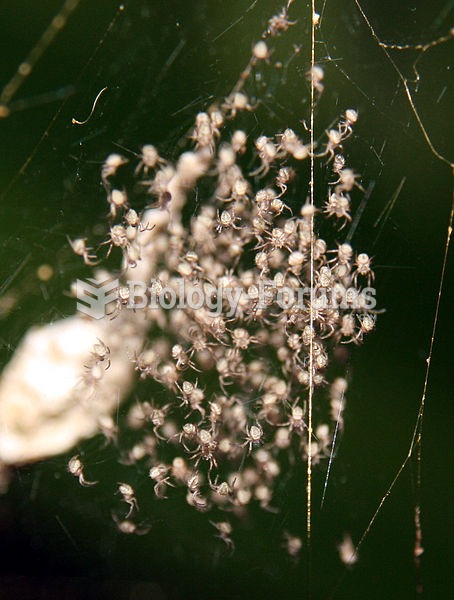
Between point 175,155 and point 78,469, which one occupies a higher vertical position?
point 175,155

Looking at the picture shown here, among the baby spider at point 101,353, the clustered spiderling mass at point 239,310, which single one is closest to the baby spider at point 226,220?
the clustered spiderling mass at point 239,310

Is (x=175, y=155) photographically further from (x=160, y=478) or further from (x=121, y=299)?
(x=160, y=478)

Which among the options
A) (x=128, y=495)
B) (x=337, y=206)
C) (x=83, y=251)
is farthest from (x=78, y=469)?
(x=337, y=206)

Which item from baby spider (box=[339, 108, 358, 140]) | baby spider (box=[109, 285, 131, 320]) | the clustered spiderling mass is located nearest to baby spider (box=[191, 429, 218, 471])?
the clustered spiderling mass

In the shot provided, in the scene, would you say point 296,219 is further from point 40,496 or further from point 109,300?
point 40,496

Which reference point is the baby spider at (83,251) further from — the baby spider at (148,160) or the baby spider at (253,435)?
the baby spider at (253,435)

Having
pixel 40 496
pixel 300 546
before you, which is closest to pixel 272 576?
pixel 300 546
